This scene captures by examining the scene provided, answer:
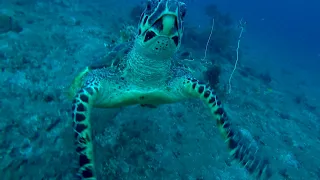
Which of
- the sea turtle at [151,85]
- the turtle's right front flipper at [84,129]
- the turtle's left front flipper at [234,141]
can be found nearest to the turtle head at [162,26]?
the sea turtle at [151,85]

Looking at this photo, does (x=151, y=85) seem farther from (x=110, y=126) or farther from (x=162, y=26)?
(x=162, y=26)

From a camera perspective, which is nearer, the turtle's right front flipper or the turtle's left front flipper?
the turtle's right front flipper

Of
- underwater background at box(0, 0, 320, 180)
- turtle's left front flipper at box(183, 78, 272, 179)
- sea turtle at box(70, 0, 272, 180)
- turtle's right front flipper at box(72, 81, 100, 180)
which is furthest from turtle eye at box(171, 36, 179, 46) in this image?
underwater background at box(0, 0, 320, 180)

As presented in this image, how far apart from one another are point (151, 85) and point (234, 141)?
4.38ft

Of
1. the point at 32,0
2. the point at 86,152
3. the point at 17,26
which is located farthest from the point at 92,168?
the point at 32,0

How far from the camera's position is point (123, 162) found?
3.17m

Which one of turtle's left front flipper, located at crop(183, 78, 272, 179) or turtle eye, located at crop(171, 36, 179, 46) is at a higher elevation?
turtle eye, located at crop(171, 36, 179, 46)

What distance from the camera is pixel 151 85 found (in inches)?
134

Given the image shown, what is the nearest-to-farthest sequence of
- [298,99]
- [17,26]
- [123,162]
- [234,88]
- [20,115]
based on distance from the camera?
[123,162], [20,115], [17,26], [234,88], [298,99]

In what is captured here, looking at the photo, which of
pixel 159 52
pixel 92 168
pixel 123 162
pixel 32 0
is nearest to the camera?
pixel 92 168

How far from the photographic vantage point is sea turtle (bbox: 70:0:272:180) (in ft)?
8.06

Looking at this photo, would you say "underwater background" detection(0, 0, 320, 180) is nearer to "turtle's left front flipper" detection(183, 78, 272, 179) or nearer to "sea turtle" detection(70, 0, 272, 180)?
"sea turtle" detection(70, 0, 272, 180)

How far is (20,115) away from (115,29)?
239 inches

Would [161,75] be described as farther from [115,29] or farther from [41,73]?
[115,29]
